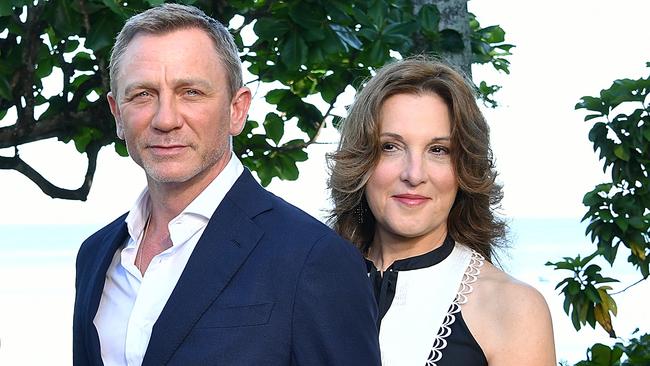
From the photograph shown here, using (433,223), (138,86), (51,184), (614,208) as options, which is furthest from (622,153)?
(138,86)

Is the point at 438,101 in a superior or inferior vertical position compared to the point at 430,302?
superior

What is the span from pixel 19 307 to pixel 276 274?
971 inches

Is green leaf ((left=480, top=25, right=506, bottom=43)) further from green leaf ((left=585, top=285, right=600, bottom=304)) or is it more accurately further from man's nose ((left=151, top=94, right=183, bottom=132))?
man's nose ((left=151, top=94, right=183, bottom=132))

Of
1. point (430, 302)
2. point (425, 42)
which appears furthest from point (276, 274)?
point (425, 42)

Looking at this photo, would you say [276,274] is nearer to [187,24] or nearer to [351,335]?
[351,335]

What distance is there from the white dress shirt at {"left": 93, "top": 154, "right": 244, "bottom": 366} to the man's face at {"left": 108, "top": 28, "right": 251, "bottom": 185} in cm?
5

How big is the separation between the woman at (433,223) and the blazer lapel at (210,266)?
0.56 metres

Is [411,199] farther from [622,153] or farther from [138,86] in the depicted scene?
[622,153]

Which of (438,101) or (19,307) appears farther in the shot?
(19,307)

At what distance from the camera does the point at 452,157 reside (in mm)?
2924

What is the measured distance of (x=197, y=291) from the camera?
2301 mm

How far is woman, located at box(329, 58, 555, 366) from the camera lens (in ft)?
9.27

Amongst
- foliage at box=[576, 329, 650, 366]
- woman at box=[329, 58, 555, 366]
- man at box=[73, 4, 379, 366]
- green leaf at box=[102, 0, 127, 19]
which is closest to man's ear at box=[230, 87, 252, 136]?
man at box=[73, 4, 379, 366]

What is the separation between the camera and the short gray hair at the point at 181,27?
245 centimetres
